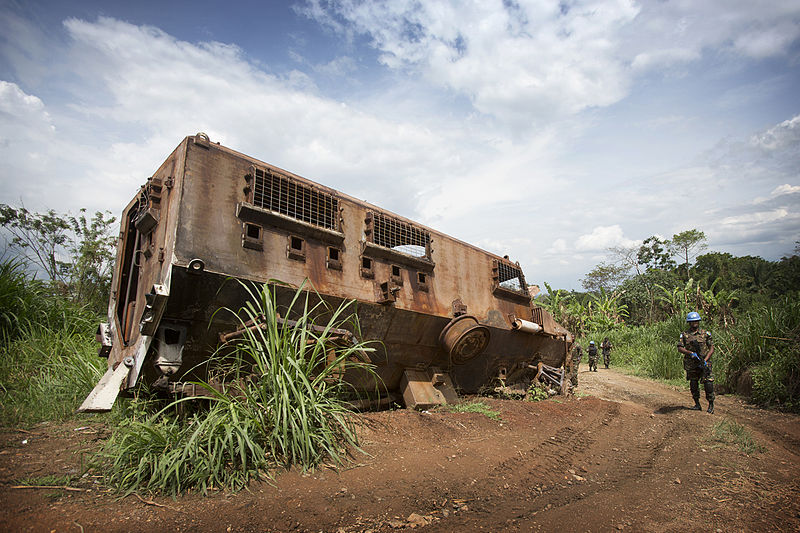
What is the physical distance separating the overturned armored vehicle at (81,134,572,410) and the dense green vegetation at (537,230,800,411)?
4818 millimetres

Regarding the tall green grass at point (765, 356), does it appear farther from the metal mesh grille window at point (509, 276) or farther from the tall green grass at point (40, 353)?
the tall green grass at point (40, 353)

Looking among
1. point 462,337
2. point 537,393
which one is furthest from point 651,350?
point 462,337

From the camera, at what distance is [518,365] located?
26.2ft

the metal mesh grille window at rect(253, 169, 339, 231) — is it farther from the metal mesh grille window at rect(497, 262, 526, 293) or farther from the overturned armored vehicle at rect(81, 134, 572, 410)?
the metal mesh grille window at rect(497, 262, 526, 293)

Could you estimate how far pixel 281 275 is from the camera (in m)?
4.62

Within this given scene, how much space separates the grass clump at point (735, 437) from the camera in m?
4.66

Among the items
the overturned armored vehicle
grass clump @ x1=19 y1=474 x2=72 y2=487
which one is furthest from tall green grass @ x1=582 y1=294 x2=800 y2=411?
grass clump @ x1=19 y1=474 x2=72 y2=487

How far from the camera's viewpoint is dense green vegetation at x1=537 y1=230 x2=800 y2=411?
802 centimetres

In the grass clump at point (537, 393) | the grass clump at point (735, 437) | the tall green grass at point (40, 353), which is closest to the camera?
the grass clump at point (735, 437)

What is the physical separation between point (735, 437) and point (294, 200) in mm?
5938

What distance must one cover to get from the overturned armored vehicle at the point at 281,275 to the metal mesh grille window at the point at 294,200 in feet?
0.04

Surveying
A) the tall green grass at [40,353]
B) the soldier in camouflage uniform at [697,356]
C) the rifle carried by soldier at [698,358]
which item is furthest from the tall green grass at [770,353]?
the tall green grass at [40,353]

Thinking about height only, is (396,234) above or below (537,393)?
above

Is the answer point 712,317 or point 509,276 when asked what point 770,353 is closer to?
point 509,276
